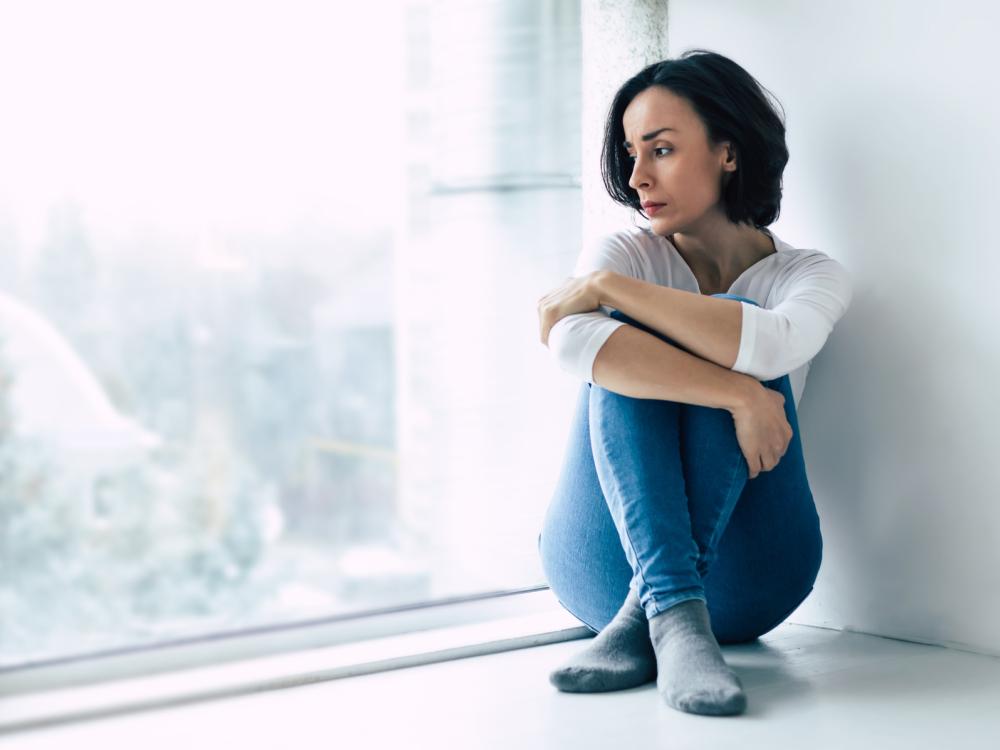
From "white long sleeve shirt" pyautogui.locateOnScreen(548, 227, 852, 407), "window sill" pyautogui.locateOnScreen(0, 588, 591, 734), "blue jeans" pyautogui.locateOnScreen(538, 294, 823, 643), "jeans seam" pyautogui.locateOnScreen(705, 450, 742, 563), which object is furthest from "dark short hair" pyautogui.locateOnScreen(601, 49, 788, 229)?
"window sill" pyautogui.locateOnScreen(0, 588, 591, 734)

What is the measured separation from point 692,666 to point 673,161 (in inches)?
33.3

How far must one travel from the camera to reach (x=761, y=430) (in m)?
1.44

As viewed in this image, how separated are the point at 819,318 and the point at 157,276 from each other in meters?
1.34

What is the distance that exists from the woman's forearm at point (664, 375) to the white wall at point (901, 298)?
42cm

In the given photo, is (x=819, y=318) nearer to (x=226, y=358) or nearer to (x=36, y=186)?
(x=226, y=358)

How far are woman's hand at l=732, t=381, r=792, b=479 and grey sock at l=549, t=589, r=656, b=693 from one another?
10.6 inches

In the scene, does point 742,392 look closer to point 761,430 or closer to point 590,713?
point 761,430

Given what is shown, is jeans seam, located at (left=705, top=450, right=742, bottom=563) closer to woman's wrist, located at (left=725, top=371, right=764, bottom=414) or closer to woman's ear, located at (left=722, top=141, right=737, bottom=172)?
woman's wrist, located at (left=725, top=371, right=764, bottom=414)

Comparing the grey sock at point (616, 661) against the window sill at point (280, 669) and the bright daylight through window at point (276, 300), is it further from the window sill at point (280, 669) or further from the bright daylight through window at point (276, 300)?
the bright daylight through window at point (276, 300)

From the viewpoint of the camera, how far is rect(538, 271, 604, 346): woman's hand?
5.02ft

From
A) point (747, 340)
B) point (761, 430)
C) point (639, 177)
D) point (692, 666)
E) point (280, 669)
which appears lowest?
point (280, 669)

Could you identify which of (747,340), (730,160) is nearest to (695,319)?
(747,340)

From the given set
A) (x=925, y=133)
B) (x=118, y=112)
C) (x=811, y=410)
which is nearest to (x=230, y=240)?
(x=118, y=112)

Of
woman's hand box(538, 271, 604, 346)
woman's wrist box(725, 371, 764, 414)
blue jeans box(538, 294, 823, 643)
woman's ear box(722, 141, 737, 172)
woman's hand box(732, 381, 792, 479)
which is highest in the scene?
woman's ear box(722, 141, 737, 172)
